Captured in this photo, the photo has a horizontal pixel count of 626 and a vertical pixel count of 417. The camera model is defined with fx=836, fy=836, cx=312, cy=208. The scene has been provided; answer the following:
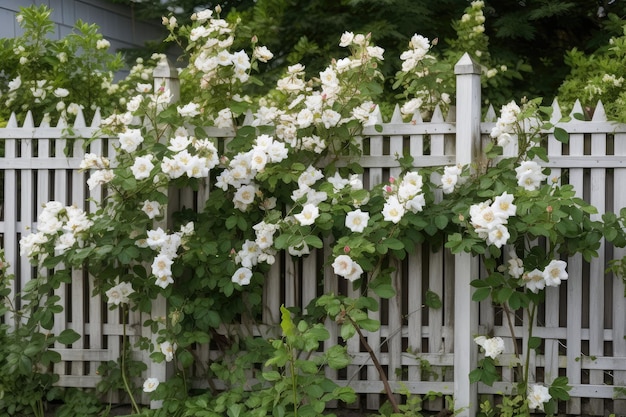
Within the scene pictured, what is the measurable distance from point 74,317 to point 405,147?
1853mm

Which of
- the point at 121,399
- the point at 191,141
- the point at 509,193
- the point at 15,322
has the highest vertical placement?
the point at 191,141

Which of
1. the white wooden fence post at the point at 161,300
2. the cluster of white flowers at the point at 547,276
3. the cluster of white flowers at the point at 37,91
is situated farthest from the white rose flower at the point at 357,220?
the cluster of white flowers at the point at 37,91

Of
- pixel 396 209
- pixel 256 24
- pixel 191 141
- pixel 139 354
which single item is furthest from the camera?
pixel 256 24

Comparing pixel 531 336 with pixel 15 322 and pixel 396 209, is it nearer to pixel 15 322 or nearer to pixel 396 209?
pixel 396 209

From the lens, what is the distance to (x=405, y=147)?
3834 mm

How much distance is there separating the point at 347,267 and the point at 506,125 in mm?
919

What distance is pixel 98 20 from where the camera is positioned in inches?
281

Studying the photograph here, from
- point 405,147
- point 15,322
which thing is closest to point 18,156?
point 15,322

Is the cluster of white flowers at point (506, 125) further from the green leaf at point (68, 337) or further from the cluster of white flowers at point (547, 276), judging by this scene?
the green leaf at point (68, 337)

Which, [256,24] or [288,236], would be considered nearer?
[288,236]

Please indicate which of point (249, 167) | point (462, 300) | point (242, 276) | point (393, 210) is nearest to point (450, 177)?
point (393, 210)

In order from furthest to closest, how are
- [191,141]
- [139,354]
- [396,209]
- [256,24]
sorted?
[256,24], [139,354], [191,141], [396,209]

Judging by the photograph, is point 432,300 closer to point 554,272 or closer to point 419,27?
point 554,272

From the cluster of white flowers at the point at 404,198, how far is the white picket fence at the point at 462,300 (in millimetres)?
328
